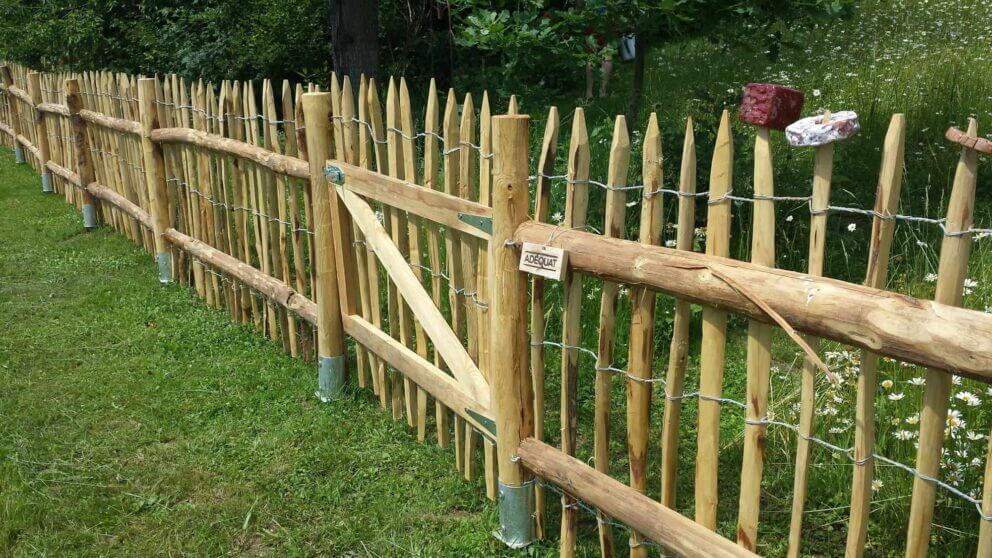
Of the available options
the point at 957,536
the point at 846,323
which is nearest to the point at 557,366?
the point at 957,536

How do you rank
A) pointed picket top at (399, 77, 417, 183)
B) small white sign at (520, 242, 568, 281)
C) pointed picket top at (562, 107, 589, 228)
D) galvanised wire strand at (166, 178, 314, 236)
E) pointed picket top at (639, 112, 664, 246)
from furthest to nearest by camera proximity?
1. galvanised wire strand at (166, 178, 314, 236)
2. pointed picket top at (399, 77, 417, 183)
3. small white sign at (520, 242, 568, 281)
4. pointed picket top at (562, 107, 589, 228)
5. pointed picket top at (639, 112, 664, 246)

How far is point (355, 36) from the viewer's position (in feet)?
30.0

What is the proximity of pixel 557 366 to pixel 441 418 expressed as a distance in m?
1.03

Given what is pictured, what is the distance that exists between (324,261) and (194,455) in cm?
118

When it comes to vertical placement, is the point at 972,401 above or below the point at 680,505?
above

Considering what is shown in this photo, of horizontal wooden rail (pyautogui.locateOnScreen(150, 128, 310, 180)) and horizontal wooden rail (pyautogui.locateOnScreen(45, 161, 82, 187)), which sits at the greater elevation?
horizontal wooden rail (pyautogui.locateOnScreen(150, 128, 310, 180))

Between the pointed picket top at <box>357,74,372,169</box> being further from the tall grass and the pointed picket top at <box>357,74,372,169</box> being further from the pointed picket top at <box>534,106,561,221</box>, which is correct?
the tall grass

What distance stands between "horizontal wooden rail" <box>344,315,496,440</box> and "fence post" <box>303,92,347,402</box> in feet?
0.34

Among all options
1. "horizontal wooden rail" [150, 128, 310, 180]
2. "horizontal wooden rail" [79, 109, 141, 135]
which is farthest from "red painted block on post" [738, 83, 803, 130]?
"horizontal wooden rail" [79, 109, 141, 135]

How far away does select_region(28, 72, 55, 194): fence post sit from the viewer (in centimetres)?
1012

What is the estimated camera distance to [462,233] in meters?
3.64

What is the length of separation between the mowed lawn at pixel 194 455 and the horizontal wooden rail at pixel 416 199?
3.88ft

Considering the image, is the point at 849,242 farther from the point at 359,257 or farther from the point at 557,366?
the point at 359,257

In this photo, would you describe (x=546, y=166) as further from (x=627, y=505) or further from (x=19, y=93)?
(x=19, y=93)
